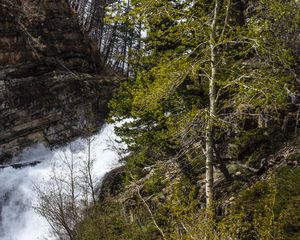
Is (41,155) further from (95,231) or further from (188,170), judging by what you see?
(188,170)

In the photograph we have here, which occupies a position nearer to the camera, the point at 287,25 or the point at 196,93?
the point at 287,25

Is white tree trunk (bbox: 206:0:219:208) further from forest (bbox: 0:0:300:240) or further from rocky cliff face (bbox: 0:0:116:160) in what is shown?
rocky cliff face (bbox: 0:0:116:160)

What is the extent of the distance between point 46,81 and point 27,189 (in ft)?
30.7

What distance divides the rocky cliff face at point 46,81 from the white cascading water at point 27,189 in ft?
4.31

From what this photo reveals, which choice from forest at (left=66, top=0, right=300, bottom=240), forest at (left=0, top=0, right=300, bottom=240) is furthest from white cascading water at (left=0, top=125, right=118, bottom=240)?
forest at (left=66, top=0, right=300, bottom=240)

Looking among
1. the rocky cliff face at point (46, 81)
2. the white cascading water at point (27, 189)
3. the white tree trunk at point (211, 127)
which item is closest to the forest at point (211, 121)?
the white tree trunk at point (211, 127)

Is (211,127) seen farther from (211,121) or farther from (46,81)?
(46,81)

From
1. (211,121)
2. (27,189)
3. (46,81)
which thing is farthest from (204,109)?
(46,81)

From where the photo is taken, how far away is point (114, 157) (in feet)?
75.8

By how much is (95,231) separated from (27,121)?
1540 cm

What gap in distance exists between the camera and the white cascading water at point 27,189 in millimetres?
18625

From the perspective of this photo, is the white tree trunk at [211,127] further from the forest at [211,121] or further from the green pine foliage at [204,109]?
the green pine foliage at [204,109]

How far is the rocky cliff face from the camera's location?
2497 centimetres

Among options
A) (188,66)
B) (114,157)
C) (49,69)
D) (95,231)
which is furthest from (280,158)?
(49,69)
